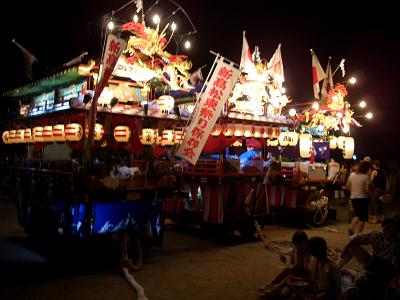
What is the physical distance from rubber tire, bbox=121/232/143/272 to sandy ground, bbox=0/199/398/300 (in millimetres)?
199

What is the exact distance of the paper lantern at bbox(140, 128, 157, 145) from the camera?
11.0 metres

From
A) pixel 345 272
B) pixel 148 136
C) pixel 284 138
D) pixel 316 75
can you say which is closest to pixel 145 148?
pixel 148 136

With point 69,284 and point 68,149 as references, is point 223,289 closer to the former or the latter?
point 69,284

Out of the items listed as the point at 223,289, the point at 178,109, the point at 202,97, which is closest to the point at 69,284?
the point at 223,289

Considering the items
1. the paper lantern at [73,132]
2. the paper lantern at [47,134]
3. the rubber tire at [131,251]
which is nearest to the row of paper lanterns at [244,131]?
the paper lantern at [73,132]

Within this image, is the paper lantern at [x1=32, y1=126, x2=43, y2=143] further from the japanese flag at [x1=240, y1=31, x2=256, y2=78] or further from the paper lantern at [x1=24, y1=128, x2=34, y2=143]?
the japanese flag at [x1=240, y1=31, x2=256, y2=78]

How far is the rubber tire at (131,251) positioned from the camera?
26.1 ft

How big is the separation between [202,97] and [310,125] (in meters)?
9.73

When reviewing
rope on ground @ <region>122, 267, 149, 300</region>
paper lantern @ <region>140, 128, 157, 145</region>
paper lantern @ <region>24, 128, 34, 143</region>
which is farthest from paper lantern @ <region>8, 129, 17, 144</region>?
rope on ground @ <region>122, 267, 149, 300</region>

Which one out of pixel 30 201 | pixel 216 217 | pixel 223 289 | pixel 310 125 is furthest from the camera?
pixel 310 125

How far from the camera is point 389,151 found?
25.2m

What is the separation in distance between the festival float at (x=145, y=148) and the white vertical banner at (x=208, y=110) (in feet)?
0.08

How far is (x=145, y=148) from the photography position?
962cm

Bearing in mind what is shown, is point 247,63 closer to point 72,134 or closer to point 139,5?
point 139,5
